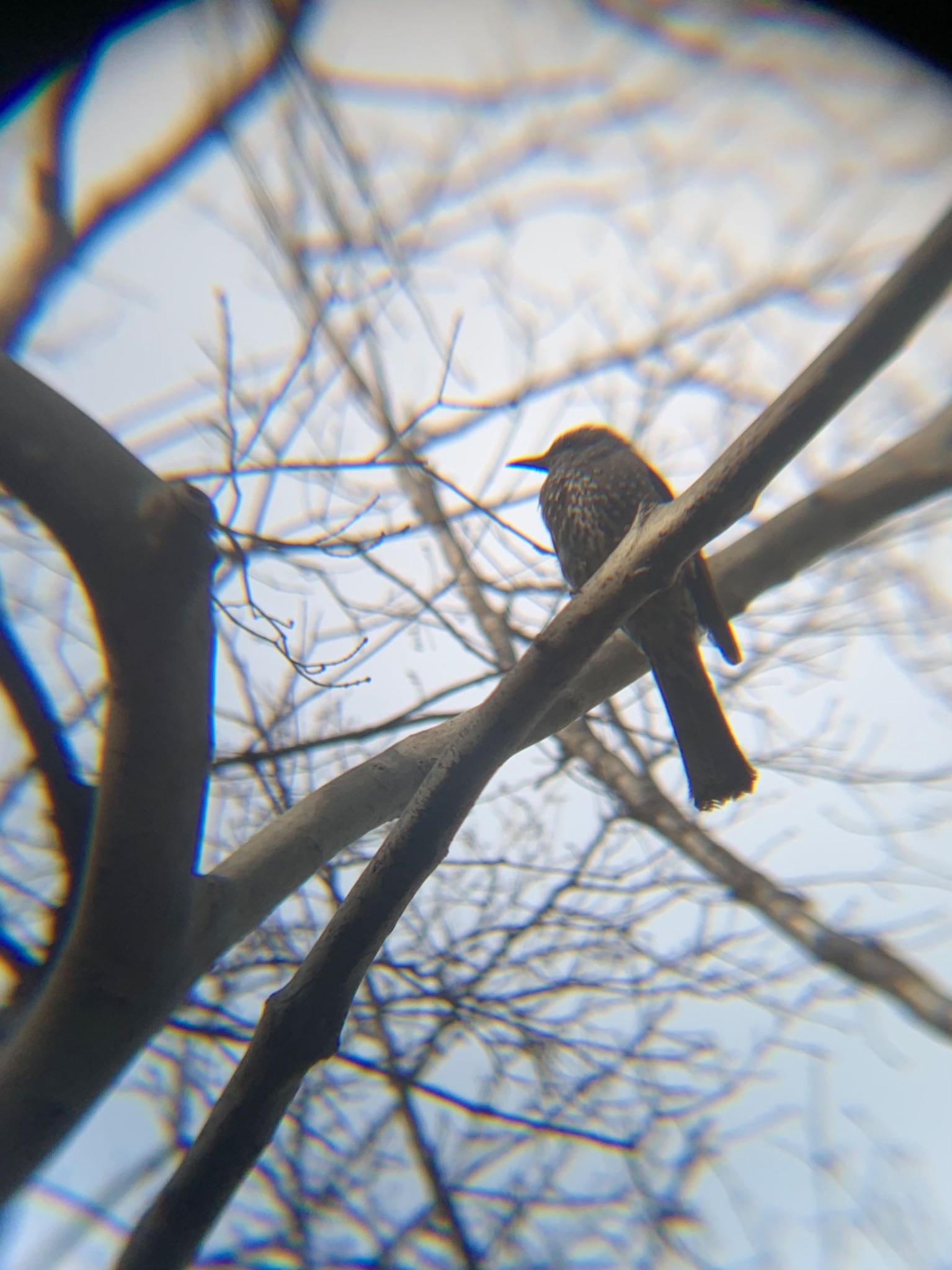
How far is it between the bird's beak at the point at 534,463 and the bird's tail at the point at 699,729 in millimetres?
1302

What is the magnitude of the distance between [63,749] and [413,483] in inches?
100.0

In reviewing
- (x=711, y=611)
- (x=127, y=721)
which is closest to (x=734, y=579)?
(x=711, y=611)

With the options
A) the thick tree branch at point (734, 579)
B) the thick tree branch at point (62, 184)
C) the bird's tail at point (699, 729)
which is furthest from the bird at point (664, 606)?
the thick tree branch at point (62, 184)

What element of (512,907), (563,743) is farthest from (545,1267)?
(563,743)

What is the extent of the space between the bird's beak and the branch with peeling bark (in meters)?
2.10

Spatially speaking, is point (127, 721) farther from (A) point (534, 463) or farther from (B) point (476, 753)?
(A) point (534, 463)

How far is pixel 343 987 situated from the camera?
4.68 feet

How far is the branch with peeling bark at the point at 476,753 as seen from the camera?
1302mm

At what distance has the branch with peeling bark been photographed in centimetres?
130

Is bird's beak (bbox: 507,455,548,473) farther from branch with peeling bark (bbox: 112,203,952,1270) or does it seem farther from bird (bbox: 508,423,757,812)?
branch with peeling bark (bbox: 112,203,952,1270)

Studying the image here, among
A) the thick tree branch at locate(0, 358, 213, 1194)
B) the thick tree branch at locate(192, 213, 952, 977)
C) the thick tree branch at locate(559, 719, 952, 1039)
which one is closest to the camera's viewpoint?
the thick tree branch at locate(192, 213, 952, 977)

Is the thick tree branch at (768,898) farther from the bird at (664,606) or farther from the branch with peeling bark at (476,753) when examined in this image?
the branch with peeling bark at (476,753)

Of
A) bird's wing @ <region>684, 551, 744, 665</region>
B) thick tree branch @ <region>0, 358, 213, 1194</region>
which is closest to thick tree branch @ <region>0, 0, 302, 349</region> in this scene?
thick tree branch @ <region>0, 358, 213, 1194</region>

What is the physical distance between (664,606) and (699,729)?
0.45 meters
